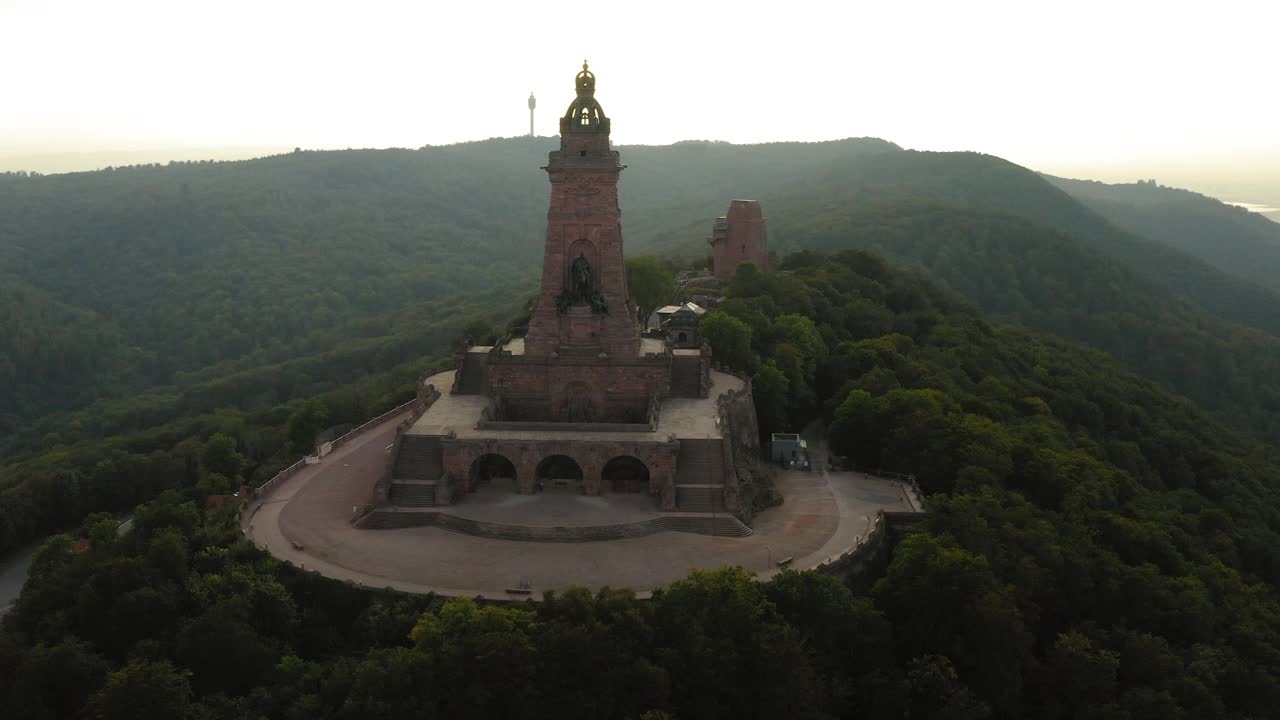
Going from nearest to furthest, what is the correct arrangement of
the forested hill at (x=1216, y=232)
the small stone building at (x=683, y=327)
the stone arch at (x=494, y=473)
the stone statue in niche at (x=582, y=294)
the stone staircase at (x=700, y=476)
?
the stone staircase at (x=700, y=476)
the stone arch at (x=494, y=473)
the stone statue in niche at (x=582, y=294)
the small stone building at (x=683, y=327)
the forested hill at (x=1216, y=232)

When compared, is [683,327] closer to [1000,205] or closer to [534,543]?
[534,543]

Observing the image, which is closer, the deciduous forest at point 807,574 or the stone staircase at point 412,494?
the deciduous forest at point 807,574

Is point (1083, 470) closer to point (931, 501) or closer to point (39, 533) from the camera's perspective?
point (931, 501)

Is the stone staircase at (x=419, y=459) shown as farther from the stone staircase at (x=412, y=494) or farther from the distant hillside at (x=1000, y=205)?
the distant hillside at (x=1000, y=205)

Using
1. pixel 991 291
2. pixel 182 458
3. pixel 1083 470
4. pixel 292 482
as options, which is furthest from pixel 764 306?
pixel 991 291

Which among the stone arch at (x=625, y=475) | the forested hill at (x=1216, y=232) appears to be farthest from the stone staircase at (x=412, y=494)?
the forested hill at (x=1216, y=232)

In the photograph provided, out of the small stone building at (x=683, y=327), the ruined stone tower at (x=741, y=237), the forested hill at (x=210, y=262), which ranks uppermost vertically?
the ruined stone tower at (x=741, y=237)

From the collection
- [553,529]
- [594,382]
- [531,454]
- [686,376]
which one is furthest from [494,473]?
[686,376]

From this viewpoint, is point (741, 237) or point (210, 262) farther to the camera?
point (210, 262)
